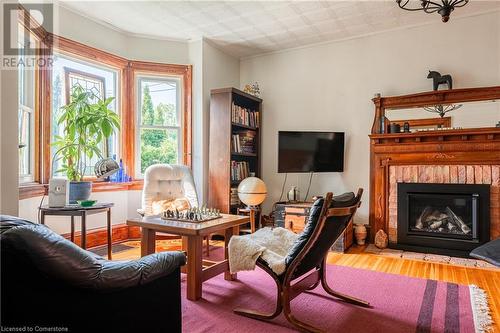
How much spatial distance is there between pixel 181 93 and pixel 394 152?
2948 mm

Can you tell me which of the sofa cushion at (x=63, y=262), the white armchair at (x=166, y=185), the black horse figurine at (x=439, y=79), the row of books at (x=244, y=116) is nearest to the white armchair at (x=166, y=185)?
the white armchair at (x=166, y=185)

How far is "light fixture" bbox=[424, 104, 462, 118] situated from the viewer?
12.3 feet

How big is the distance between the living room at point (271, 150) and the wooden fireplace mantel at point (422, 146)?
0.07ft

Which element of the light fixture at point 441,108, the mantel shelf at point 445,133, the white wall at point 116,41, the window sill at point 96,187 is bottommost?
the window sill at point 96,187

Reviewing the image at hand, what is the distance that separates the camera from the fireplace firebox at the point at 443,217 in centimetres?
351

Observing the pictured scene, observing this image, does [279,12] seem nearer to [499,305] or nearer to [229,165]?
[229,165]

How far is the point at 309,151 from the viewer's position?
4270mm

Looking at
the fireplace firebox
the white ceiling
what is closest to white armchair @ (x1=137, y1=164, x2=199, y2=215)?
the white ceiling

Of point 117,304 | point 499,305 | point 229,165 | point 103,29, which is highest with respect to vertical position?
point 103,29

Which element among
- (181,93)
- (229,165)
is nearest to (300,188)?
(229,165)

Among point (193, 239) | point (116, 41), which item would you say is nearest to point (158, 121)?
point (116, 41)

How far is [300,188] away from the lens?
4.71 meters

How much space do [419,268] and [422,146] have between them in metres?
1.41

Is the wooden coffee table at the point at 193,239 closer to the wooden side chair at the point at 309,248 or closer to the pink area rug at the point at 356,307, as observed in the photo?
the pink area rug at the point at 356,307
